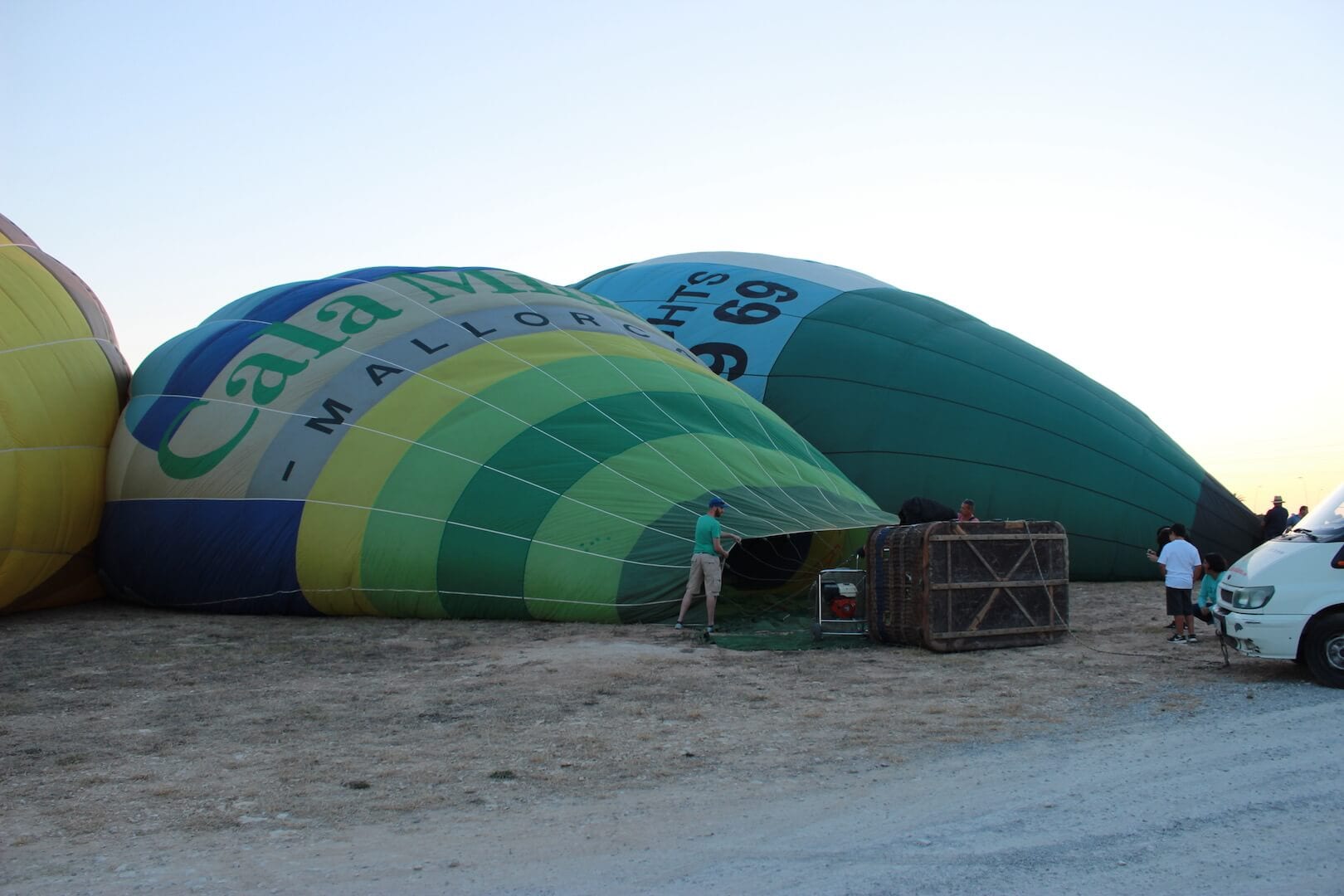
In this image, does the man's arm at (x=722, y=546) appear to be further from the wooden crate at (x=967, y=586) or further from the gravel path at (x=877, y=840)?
the gravel path at (x=877, y=840)

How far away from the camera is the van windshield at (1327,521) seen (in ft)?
21.4

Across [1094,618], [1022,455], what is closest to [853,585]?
[1094,618]

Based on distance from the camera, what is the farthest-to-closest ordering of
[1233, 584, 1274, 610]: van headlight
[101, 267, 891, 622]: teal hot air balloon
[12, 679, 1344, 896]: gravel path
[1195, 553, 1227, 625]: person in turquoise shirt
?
[101, 267, 891, 622]: teal hot air balloon
[1195, 553, 1227, 625]: person in turquoise shirt
[1233, 584, 1274, 610]: van headlight
[12, 679, 1344, 896]: gravel path

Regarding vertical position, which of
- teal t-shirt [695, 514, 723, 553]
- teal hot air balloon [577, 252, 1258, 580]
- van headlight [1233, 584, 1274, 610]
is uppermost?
teal hot air balloon [577, 252, 1258, 580]

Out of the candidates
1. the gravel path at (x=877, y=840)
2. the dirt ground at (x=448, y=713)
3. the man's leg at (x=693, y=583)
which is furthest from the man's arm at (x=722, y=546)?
the gravel path at (x=877, y=840)

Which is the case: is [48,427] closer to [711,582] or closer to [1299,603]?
[711,582]

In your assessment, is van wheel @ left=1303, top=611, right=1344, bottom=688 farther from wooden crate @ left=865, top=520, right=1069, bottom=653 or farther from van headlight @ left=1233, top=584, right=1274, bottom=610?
wooden crate @ left=865, top=520, right=1069, bottom=653

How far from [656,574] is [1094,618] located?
12.1ft

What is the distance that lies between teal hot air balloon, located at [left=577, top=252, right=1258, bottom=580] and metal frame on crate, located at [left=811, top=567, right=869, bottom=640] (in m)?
3.56

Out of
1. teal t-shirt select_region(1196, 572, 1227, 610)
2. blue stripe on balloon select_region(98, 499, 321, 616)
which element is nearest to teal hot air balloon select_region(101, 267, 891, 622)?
blue stripe on balloon select_region(98, 499, 321, 616)

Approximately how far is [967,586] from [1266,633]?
1.86m

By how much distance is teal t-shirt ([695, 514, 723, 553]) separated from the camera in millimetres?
8258

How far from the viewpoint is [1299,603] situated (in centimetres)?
638

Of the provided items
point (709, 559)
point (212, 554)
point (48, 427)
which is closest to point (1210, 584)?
point (709, 559)
